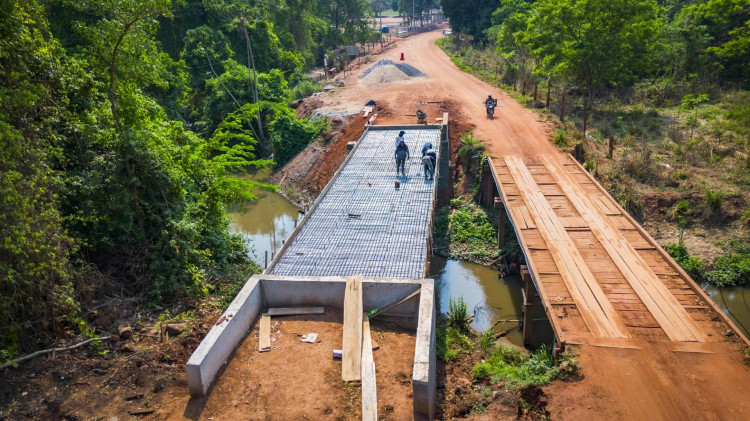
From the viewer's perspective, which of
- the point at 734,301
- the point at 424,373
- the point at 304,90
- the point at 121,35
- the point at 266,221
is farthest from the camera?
the point at 304,90

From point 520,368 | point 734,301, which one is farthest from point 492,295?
point 734,301

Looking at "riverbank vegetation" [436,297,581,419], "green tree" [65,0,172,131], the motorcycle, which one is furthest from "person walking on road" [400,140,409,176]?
the motorcycle

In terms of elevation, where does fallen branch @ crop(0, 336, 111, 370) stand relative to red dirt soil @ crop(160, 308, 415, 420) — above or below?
above

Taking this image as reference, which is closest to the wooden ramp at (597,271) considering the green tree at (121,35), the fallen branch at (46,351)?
the fallen branch at (46,351)

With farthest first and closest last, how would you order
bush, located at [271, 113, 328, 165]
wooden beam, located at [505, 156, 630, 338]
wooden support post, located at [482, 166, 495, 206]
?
bush, located at [271, 113, 328, 165] → wooden support post, located at [482, 166, 495, 206] → wooden beam, located at [505, 156, 630, 338]

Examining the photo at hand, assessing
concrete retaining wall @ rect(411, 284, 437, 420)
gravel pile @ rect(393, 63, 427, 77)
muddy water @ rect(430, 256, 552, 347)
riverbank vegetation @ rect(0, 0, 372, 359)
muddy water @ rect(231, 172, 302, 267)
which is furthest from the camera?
gravel pile @ rect(393, 63, 427, 77)

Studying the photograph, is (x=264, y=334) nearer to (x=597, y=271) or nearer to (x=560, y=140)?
(x=597, y=271)

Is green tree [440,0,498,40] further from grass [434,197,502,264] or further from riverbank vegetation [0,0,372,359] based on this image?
riverbank vegetation [0,0,372,359]
